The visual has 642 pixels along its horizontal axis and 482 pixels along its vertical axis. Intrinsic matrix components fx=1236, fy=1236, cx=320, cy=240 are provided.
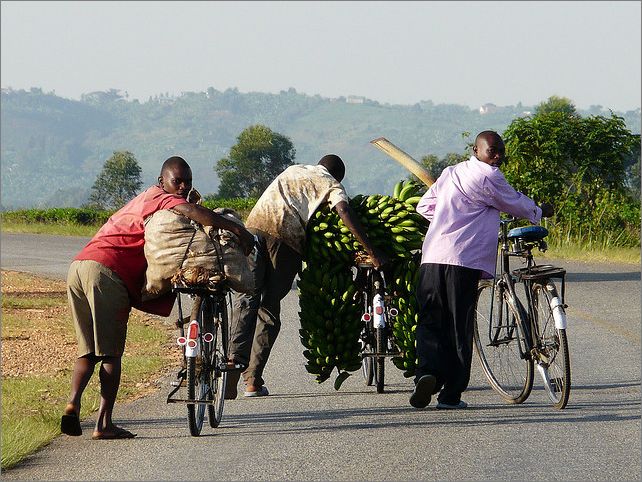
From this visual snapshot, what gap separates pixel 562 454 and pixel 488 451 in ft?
1.48

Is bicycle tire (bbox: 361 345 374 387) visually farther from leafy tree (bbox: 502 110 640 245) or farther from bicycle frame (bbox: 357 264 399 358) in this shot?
leafy tree (bbox: 502 110 640 245)

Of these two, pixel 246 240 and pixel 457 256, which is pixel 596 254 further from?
pixel 246 240

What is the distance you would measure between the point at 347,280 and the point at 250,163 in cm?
9290

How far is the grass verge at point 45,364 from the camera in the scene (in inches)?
342

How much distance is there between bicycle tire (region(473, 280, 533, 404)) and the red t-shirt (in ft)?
9.35

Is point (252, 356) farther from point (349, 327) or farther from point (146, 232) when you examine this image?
point (146, 232)

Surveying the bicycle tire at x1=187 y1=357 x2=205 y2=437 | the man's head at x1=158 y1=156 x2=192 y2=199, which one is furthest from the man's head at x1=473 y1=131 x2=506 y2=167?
the bicycle tire at x1=187 y1=357 x2=205 y2=437

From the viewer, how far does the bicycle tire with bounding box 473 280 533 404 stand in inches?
372

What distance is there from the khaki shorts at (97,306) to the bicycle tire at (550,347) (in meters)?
3.08

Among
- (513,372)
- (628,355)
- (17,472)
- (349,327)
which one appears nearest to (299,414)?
(349,327)

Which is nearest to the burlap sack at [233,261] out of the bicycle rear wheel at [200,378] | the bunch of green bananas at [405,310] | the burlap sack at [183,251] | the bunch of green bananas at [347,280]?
the burlap sack at [183,251]

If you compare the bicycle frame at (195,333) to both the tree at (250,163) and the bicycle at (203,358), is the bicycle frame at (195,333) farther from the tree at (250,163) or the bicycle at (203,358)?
the tree at (250,163)

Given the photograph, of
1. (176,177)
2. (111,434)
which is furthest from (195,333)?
(176,177)

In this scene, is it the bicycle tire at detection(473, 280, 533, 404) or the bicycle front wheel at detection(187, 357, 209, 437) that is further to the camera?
the bicycle tire at detection(473, 280, 533, 404)
